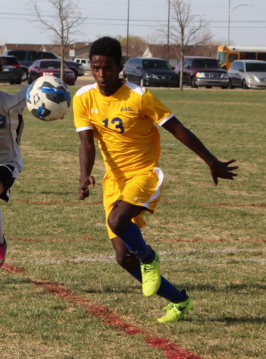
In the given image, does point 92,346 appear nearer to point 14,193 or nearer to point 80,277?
point 80,277

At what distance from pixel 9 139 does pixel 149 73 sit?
2584cm

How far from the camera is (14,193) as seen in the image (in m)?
7.85

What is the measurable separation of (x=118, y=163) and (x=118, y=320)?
111 centimetres

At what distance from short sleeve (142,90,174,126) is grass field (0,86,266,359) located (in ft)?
4.59

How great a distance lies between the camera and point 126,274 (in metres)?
4.78

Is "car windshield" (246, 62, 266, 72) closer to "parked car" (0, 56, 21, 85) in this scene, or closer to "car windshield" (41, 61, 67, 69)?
"car windshield" (41, 61, 67, 69)

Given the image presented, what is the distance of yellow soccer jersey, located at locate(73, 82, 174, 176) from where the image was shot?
3.85m

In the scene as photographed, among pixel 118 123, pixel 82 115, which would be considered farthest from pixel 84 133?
pixel 118 123

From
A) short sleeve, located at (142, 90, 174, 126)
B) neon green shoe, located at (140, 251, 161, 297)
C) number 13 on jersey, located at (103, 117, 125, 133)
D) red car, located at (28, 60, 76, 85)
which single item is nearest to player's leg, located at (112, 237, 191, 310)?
neon green shoe, located at (140, 251, 161, 297)

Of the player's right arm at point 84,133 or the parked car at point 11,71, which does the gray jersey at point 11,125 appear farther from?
the parked car at point 11,71

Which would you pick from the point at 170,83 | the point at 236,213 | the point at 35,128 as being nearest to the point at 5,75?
the point at 170,83

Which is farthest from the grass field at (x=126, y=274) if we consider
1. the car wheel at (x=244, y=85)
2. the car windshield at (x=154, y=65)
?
the car wheel at (x=244, y=85)

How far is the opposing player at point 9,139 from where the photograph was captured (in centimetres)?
443

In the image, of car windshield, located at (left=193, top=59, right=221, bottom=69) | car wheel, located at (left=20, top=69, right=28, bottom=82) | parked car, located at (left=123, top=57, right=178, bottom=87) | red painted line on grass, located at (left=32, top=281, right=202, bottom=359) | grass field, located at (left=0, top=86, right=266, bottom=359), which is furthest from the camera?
car wheel, located at (left=20, top=69, right=28, bottom=82)
